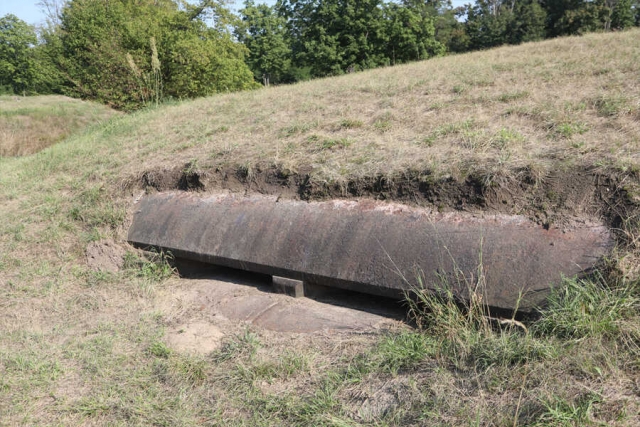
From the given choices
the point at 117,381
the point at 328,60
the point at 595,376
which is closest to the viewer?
the point at 595,376

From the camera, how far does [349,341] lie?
3254 mm

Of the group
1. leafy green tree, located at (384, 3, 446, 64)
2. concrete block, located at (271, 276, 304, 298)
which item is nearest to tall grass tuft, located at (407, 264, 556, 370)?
concrete block, located at (271, 276, 304, 298)

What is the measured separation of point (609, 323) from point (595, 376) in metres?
0.35

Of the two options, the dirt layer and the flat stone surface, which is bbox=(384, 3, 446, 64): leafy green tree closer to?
the dirt layer

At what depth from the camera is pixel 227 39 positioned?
64.0 ft

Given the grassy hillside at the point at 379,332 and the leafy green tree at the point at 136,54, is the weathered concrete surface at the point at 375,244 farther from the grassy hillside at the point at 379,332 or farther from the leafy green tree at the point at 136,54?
the leafy green tree at the point at 136,54

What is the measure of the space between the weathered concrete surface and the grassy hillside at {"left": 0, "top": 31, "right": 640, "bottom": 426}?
16cm

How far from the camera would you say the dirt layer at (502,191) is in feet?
10.4

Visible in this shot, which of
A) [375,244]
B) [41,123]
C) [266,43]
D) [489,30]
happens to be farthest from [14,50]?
[375,244]

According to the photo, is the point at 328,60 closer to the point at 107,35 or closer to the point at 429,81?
the point at 107,35

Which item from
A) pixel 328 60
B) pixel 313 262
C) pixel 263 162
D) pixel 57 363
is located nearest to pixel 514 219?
pixel 313 262

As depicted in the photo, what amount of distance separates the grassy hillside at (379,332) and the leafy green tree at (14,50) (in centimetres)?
3532

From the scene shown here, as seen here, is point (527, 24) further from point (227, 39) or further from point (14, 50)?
point (14, 50)

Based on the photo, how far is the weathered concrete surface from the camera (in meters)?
3.00
